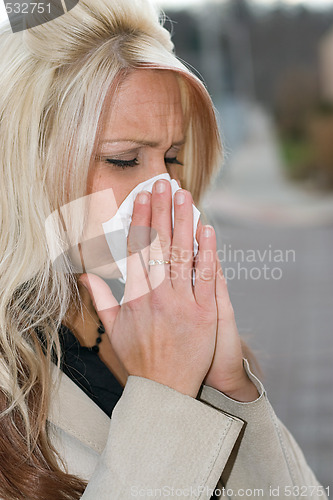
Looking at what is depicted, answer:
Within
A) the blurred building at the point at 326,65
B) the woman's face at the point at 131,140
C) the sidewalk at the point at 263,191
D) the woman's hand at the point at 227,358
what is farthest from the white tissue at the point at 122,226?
the blurred building at the point at 326,65

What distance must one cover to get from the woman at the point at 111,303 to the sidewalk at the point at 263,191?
4.98 metres

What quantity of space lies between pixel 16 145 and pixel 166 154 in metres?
0.31

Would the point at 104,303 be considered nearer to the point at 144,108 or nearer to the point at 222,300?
the point at 222,300

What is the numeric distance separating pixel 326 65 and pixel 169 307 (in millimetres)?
13992

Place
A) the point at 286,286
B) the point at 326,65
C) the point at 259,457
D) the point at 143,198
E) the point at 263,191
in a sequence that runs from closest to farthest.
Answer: the point at 143,198 < the point at 259,457 < the point at 286,286 < the point at 263,191 < the point at 326,65

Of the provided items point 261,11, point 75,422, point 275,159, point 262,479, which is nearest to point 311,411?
point 262,479

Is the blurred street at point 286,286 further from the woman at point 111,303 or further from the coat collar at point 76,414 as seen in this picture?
the coat collar at point 76,414

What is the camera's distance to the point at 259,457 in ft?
3.76

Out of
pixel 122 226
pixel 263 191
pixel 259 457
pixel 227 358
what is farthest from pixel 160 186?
pixel 263 191

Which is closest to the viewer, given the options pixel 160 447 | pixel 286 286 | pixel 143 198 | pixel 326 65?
pixel 160 447

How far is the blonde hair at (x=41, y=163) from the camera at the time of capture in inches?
40.3

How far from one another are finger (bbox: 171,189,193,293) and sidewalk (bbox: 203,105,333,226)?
201 inches

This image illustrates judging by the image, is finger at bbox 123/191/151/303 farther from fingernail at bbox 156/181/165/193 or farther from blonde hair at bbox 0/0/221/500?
blonde hair at bbox 0/0/221/500

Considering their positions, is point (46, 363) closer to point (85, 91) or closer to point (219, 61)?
point (85, 91)
